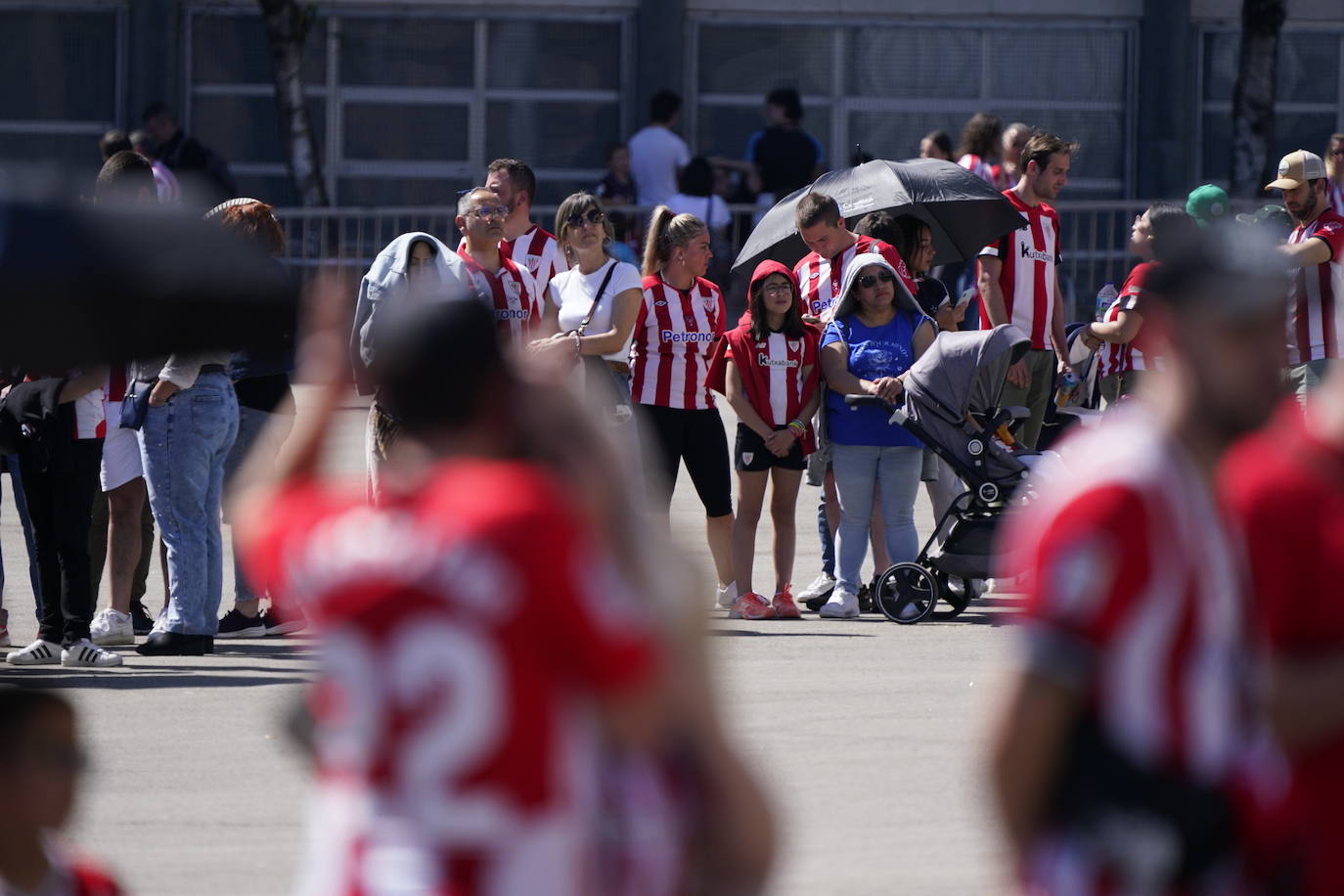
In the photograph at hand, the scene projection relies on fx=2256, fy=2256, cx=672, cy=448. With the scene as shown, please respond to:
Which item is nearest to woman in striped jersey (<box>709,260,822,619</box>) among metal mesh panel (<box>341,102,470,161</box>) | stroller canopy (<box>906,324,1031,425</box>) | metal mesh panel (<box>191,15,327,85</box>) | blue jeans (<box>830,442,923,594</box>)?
blue jeans (<box>830,442,923,594</box>)

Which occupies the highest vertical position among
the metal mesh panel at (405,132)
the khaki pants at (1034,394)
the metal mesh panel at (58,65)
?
the metal mesh panel at (58,65)

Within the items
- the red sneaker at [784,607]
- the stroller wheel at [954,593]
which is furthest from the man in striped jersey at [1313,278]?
the red sneaker at [784,607]

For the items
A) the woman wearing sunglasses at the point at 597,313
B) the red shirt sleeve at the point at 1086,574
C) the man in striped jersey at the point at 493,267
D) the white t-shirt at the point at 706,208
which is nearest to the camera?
the red shirt sleeve at the point at 1086,574

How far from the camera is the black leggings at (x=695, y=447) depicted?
35.9 ft

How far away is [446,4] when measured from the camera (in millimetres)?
25047

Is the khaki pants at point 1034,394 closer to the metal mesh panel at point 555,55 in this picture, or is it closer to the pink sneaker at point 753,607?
the pink sneaker at point 753,607

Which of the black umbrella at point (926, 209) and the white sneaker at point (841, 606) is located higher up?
the black umbrella at point (926, 209)

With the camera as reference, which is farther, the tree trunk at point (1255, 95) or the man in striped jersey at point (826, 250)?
the tree trunk at point (1255, 95)

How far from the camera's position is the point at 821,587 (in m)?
11.3

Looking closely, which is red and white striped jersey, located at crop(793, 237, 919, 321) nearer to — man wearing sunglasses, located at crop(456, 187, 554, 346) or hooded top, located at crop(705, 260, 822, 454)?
hooded top, located at crop(705, 260, 822, 454)

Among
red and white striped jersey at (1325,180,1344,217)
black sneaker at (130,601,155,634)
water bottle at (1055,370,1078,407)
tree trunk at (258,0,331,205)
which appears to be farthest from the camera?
tree trunk at (258,0,331,205)

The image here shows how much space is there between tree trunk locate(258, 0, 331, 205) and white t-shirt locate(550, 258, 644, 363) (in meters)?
13.1

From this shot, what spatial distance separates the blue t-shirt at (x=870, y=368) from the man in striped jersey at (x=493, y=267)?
1466mm

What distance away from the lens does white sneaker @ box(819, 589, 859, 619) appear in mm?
10898
